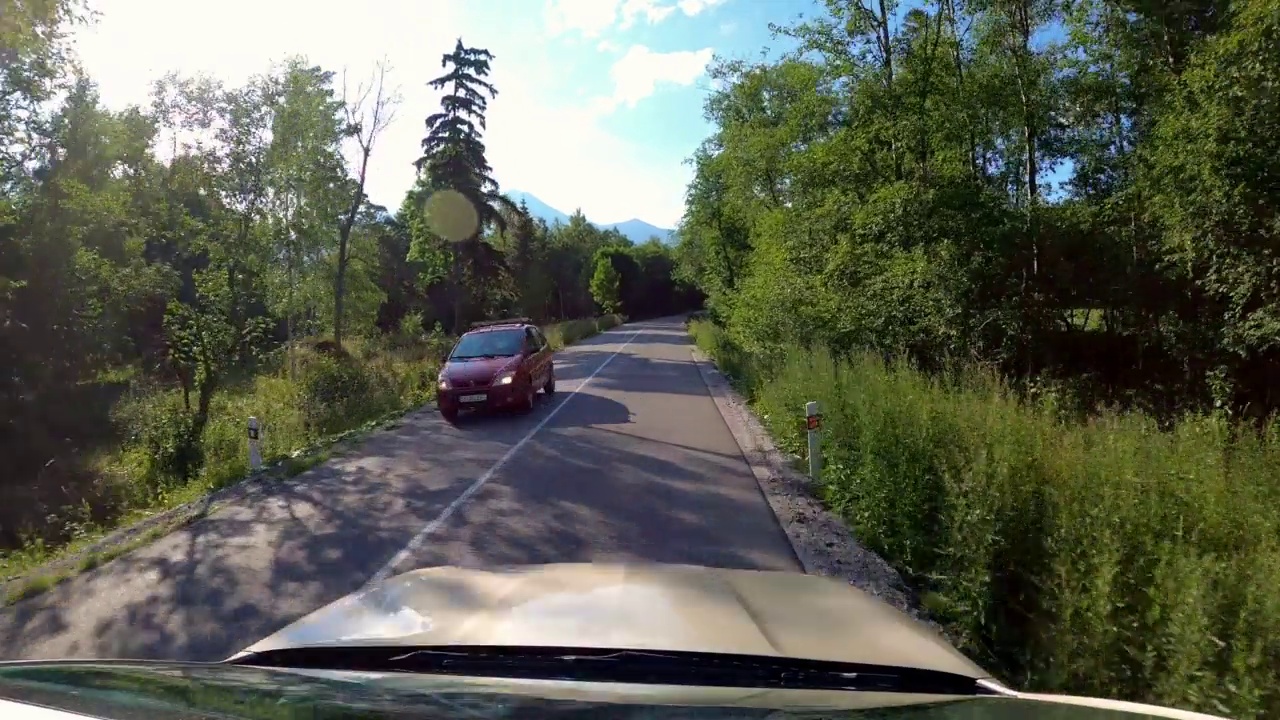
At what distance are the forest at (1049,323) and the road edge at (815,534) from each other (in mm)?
215

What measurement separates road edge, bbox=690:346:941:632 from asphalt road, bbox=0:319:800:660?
19 cm

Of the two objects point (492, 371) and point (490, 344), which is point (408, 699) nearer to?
point (492, 371)

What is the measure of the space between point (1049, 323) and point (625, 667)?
17.0 m

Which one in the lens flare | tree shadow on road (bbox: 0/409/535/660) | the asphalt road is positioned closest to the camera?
tree shadow on road (bbox: 0/409/535/660)

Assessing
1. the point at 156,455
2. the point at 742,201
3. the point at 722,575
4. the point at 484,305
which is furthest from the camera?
the point at 484,305

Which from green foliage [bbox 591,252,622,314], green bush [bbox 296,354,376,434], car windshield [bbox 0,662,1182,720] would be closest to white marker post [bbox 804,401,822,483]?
car windshield [bbox 0,662,1182,720]

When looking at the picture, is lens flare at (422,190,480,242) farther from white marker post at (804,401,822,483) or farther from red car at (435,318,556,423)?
white marker post at (804,401,822,483)

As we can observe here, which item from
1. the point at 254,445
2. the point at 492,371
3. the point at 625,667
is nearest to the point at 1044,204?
the point at 492,371

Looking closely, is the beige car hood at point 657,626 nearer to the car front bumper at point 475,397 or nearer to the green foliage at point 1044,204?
the green foliage at point 1044,204

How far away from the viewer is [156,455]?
13.6 m

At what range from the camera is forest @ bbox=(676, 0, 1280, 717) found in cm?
407

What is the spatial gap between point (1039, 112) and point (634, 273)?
7298 centimetres

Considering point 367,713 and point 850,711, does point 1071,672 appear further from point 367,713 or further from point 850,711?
point 367,713

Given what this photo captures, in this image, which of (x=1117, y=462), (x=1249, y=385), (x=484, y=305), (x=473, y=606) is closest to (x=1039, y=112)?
(x=1249, y=385)
